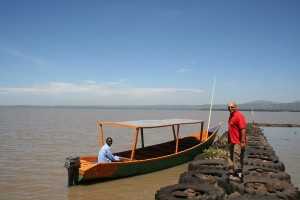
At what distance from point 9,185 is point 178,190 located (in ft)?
21.1

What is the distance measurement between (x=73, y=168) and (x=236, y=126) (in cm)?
520

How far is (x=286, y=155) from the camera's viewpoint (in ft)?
52.8

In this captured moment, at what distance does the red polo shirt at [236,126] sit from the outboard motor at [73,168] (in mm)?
4785

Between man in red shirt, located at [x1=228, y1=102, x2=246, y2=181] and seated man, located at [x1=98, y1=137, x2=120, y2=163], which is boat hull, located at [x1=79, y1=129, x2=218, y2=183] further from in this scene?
man in red shirt, located at [x1=228, y1=102, x2=246, y2=181]

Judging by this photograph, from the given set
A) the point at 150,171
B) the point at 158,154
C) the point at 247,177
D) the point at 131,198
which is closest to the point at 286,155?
the point at 158,154

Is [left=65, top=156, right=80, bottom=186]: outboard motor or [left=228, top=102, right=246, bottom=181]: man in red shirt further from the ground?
[left=228, top=102, right=246, bottom=181]: man in red shirt

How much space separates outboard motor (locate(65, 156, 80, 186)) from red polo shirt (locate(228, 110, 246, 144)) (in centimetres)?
478

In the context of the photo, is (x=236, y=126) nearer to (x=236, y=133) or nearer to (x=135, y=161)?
(x=236, y=133)

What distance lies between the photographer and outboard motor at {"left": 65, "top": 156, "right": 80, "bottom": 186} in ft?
28.8

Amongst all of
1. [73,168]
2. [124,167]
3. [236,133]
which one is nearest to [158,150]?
[124,167]

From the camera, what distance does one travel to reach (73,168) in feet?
29.4

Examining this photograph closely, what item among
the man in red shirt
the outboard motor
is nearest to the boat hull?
the outboard motor

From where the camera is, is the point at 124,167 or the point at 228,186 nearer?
the point at 228,186

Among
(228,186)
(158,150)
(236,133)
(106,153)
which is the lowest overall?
(158,150)
